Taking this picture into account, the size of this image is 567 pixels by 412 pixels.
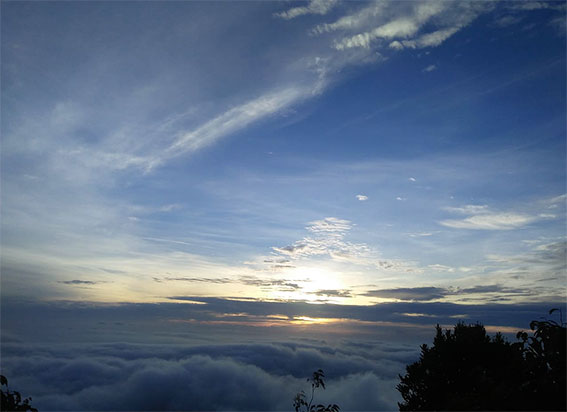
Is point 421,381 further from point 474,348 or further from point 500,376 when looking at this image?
point 500,376

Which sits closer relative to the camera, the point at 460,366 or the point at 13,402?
the point at 13,402

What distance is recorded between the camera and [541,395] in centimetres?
1197

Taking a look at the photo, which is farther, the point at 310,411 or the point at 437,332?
the point at 437,332

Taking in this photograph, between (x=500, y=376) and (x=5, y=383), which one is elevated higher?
(x=5, y=383)

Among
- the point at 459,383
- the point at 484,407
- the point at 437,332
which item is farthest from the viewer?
the point at 437,332

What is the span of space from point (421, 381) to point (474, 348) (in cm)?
515

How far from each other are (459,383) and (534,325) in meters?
15.8

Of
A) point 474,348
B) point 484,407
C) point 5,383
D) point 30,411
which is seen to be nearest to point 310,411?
point 484,407

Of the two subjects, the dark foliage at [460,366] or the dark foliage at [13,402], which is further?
the dark foliage at [460,366]

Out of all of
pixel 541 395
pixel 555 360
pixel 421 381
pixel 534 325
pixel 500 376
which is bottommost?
pixel 421 381

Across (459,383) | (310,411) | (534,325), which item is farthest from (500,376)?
(310,411)

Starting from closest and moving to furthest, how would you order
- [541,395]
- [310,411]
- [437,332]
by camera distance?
[541,395], [310,411], [437,332]

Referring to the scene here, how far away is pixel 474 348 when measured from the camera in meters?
26.1

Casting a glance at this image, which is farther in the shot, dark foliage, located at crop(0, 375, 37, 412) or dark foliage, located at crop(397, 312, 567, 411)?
dark foliage, located at crop(397, 312, 567, 411)
